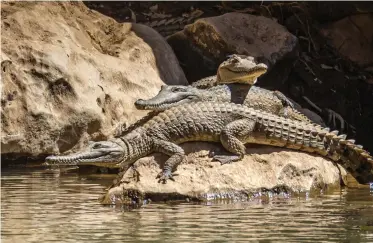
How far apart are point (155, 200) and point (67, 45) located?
4030 millimetres

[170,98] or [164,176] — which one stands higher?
[170,98]

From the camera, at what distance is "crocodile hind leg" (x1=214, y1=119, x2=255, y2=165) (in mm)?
8930

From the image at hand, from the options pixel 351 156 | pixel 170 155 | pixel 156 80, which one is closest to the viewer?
pixel 170 155

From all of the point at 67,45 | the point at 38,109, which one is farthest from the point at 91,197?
the point at 67,45

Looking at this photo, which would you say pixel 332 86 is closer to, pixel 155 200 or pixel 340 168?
pixel 340 168

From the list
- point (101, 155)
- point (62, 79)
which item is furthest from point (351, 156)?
point (62, 79)

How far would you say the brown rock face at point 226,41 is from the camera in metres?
13.4

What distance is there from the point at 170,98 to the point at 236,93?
0.63 metres

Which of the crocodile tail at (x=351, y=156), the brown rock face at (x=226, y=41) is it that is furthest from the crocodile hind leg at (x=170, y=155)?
the brown rock face at (x=226, y=41)

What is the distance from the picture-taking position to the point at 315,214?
25.8 feet

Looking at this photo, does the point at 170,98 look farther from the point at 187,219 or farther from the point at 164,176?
the point at 187,219

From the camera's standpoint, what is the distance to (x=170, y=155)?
887 centimetres

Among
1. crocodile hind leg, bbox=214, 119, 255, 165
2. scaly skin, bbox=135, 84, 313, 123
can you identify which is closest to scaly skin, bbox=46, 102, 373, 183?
crocodile hind leg, bbox=214, 119, 255, 165

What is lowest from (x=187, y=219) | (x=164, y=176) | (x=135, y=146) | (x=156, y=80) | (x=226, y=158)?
(x=187, y=219)
